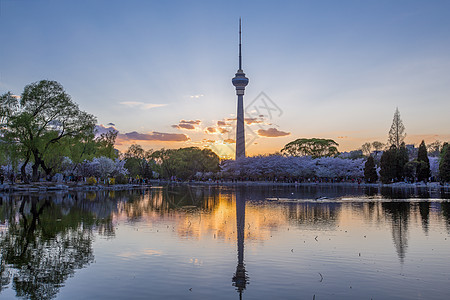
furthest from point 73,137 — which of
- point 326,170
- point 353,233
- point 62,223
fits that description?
point 326,170

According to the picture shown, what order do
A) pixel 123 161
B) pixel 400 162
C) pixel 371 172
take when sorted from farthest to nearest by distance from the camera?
pixel 123 161 < pixel 371 172 < pixel 400 162

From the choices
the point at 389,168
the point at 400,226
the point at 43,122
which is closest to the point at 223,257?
the point at 400,226

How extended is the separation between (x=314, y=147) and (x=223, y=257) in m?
116

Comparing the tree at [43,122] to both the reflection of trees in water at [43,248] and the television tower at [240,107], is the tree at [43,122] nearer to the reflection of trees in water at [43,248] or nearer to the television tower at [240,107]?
the reflection of trees in water at [43,248]

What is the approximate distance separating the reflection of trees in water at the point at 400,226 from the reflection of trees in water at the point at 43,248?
11.9 metres

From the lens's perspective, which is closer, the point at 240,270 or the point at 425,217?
the point at 240,270

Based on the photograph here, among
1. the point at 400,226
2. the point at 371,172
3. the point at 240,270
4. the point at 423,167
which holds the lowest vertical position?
the point at 240,270

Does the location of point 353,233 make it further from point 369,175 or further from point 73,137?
point 369,175

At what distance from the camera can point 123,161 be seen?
8944 centimetres

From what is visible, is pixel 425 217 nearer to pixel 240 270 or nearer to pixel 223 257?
pixel 223 257

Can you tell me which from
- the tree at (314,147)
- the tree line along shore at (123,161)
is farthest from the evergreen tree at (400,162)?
the tree at (314,147)

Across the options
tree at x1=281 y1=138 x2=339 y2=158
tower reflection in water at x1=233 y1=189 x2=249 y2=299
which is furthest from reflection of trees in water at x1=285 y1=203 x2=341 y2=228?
tree at x1=281 y1=138 x2=339 y2=158

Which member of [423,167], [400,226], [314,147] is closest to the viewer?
[400,226]

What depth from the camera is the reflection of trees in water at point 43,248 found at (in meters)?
11.8
